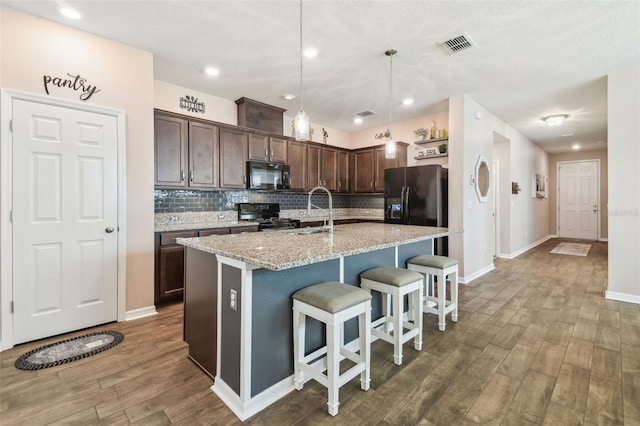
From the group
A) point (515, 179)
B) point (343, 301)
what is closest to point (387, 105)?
point (515, 179)

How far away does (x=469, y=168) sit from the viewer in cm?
441

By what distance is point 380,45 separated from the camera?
292 cm

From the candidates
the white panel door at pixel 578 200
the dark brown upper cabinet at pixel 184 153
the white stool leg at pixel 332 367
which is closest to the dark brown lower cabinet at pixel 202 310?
the white stool leg at pixel 332 367

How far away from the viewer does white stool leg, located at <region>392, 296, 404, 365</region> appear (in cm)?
213

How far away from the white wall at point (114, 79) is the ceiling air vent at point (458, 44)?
299 cm

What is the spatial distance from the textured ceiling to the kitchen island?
1.88 m

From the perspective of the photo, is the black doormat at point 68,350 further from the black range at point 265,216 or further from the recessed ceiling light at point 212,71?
the recessed ceiling light at point 212,71

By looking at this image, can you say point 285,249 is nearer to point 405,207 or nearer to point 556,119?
point 405,207

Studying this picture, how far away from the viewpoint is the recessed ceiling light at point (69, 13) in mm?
Result: 2421

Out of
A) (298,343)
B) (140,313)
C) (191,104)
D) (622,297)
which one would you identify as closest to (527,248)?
(622,297)

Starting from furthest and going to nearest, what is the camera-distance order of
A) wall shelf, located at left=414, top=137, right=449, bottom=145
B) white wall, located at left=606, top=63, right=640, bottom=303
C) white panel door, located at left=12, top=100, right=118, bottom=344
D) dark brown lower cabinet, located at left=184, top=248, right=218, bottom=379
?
wall shelf, located at left=414, top=137, right=449, bottom=145, white wall, located at left=606, top=63, right=640, bottom=303, white panel door, located at left=12, top=100, right=118, bottom=344, dark brown lower cabinet, located at left=184, top=248, right=218, bottom=379

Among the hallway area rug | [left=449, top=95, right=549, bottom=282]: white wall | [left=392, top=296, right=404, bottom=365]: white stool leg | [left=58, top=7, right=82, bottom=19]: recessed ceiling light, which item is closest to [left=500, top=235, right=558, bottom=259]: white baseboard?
[left=449, top=95, right=549, bottom=282]: white wall

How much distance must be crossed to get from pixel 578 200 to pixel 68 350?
1147cm

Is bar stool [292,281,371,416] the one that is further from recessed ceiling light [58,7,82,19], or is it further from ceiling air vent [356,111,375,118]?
ceiling air vent [356,111,375,118]
